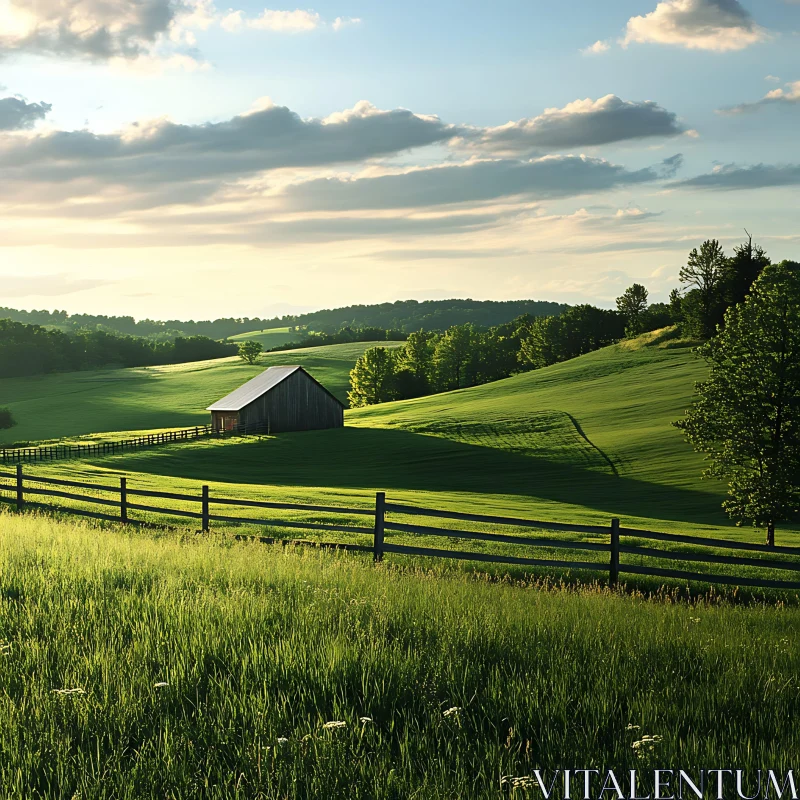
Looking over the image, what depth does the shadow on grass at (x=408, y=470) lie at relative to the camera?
43906 millimetres

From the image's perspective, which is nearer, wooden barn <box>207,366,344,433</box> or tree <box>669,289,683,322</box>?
wooden barn <box>207,366,344,433</box>

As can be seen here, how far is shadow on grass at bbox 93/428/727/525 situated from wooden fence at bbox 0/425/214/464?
3.20 m

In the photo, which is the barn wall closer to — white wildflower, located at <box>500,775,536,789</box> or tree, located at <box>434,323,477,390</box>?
tree, located at <box>434,323,477,390</box>

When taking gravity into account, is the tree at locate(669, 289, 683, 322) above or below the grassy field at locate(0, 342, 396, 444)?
above

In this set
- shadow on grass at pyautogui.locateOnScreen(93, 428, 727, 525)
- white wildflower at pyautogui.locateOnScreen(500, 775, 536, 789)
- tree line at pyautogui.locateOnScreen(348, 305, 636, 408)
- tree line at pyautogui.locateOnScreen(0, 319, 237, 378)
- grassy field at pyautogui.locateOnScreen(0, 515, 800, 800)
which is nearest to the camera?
white wildflower at pyautogui.locateOnScreen(500, 775, 536, 789)

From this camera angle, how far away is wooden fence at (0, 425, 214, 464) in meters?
52.6

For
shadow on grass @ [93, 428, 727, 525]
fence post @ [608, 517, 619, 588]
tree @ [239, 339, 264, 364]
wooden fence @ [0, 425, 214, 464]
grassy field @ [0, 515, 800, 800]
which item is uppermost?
tree @ [239, 339, 264, 364]

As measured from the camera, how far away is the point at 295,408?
242 feet

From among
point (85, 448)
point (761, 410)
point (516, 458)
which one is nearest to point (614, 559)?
point (761, 410)

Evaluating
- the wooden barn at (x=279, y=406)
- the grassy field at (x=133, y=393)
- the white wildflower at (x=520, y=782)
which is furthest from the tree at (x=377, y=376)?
the white wildflower at (x=520, y=782)

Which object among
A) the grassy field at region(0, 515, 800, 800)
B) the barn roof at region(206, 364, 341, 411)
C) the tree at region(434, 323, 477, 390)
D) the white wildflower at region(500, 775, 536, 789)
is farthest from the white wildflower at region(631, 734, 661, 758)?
the tree at region(434, 323, 477, 390)

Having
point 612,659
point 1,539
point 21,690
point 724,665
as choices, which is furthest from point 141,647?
point 1,539

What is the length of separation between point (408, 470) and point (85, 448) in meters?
23.4

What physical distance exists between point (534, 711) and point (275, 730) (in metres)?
1.72
